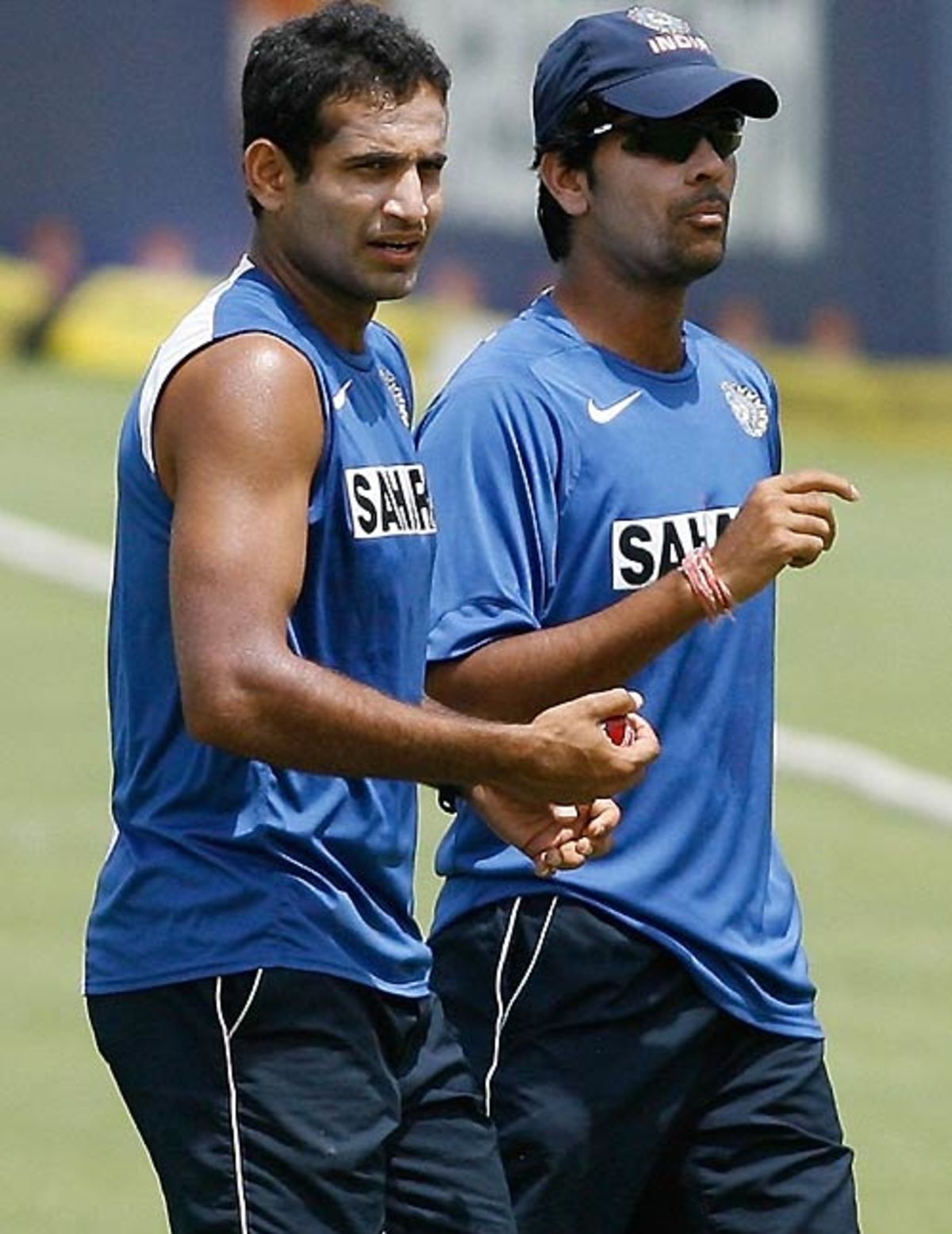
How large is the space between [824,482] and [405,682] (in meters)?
0.74

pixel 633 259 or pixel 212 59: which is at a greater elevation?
pixel 212 59

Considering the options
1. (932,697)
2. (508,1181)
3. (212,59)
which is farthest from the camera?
(212,59)

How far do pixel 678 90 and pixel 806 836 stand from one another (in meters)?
5.92

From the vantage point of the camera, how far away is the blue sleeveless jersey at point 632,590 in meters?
5.74

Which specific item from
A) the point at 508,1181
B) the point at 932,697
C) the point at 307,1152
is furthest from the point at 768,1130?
the point at 932,697

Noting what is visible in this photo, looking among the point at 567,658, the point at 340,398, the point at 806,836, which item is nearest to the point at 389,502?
the point at 340,398

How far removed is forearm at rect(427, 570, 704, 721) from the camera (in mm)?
5535

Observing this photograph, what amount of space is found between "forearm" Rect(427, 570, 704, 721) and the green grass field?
100 inches

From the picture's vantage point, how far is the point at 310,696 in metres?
4.76

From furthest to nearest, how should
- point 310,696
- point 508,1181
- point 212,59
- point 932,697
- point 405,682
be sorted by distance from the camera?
1. point 212,59
2. point 932,697
3. point 508,1181
4. point 405,682
5. point 310,696

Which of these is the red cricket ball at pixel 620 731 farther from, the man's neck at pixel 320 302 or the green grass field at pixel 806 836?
the green grass field at pixel 806 836

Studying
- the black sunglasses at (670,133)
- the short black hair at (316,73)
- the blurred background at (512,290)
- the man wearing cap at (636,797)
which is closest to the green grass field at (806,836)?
the blurred background at (512,290)

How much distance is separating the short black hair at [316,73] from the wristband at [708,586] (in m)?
0.86

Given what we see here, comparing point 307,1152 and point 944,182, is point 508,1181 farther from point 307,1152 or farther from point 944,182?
point 944,182
